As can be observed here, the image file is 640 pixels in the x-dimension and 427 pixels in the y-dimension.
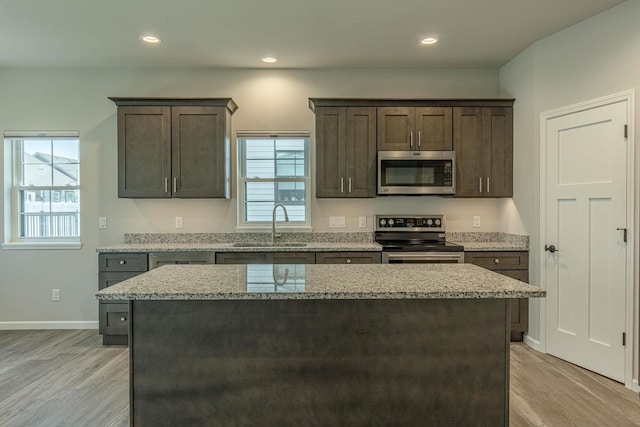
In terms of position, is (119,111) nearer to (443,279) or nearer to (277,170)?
(277,170)

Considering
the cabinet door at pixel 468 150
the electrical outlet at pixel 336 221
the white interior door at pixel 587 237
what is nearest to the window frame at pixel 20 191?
the electrical outlet at pixel 336 221

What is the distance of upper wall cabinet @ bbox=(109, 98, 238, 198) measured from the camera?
3748mm

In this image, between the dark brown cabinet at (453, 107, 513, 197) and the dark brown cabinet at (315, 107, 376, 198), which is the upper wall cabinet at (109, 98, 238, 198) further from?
the dark brown cabinet at (453, 107, 513, 197)

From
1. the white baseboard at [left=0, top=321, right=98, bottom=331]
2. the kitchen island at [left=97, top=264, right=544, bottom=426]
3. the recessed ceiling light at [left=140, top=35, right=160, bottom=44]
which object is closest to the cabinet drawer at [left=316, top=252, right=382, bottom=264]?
the kitchen island at [left=97, top=264, right=544, bottom=426]

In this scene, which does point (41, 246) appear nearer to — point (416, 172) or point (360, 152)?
point (360, 152)

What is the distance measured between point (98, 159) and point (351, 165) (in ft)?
9.03

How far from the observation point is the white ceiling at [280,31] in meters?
2.81

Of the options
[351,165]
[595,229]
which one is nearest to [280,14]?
[351,165]

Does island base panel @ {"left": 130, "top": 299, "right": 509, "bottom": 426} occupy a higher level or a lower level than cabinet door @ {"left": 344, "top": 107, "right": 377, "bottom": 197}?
lower

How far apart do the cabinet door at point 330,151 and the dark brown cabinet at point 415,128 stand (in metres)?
0.41

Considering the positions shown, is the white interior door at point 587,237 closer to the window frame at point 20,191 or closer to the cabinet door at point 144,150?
the cabinet door at point 144,150

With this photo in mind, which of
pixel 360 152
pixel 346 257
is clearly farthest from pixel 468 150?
pixel 346 257

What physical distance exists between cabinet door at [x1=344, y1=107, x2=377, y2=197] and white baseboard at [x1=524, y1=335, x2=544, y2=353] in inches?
78.3

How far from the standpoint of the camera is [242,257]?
11.6ft
